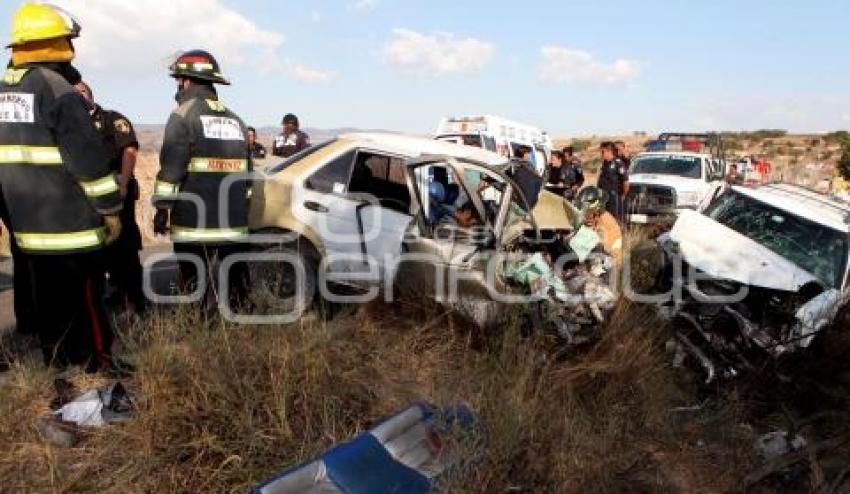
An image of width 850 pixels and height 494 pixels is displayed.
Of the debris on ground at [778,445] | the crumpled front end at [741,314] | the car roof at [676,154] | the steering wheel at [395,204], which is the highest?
the car roof at [676,154]

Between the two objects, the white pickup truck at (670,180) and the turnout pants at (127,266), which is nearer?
the turnout pants at (127,266)

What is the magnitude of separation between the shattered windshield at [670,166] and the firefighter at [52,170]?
1278 centimetres

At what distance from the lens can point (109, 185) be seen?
347cm

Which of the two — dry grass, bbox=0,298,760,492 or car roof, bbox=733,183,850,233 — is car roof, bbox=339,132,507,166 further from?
car roof, bbox=733,183,850,233

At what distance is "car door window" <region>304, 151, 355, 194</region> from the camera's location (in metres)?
5.40

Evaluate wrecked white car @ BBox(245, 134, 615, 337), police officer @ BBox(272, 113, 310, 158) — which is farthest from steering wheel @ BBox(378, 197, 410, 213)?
police officer @ BBox(272, 113, 310, 158)

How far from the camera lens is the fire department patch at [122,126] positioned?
197 inches

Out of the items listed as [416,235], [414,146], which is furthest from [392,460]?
[414,146]

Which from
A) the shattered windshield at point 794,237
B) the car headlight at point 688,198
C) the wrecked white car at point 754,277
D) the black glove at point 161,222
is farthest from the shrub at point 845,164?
the black glove at point 161,222

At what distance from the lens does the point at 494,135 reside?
1584cm

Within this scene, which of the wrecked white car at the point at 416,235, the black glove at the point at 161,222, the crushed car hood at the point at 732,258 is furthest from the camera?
the crushed car hood at the point at 732,258

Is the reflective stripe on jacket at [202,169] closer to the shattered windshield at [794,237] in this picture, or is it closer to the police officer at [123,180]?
the police officer at [123,180]

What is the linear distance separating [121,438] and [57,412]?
0.50 metres

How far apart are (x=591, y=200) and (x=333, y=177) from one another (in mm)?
2141
